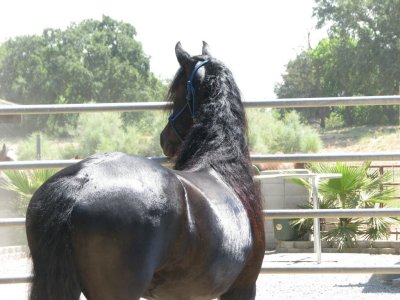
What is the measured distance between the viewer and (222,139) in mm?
4535

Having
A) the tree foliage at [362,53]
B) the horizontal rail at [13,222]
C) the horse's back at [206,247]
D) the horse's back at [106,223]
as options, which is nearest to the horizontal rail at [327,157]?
the horse's back at [206,247]

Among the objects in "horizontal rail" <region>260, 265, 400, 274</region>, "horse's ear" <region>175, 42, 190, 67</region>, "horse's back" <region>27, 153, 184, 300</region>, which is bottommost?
"horizontal rail" <region>260, 265, 400, 274</region>

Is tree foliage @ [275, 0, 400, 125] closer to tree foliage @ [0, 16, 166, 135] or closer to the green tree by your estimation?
the green tree

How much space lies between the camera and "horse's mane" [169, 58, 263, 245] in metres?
4.40

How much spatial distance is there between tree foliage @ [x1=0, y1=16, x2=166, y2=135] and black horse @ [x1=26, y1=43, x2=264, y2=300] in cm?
5774

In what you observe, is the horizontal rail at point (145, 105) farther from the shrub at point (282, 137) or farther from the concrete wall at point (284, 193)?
the shrub at point (282, 137)

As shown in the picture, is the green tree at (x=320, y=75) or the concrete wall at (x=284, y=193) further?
the green tree at (x=320, y=75)

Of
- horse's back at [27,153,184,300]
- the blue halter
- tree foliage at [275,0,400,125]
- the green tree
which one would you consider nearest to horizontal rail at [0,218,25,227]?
the blue halter

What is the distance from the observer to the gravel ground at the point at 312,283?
951 cm

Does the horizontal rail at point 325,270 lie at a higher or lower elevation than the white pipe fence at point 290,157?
lower

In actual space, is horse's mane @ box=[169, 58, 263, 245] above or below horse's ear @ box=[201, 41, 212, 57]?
below

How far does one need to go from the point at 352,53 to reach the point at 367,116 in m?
4.23

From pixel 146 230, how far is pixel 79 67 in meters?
62.9

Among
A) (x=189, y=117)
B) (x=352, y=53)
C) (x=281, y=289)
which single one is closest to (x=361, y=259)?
(x=281, y=289)
